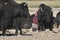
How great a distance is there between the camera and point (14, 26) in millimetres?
13664

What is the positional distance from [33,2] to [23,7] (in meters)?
13.4

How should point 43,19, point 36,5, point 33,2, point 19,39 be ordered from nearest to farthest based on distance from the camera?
point 19,39
point 43,19
point 36,5
point 33,2

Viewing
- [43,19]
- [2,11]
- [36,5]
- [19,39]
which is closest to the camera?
[19,39]

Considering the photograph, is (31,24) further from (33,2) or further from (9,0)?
(33,2)

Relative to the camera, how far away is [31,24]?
49.8 ft

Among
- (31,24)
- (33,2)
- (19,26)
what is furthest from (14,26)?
(33,2)

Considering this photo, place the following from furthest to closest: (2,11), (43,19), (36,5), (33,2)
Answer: (33,2) → (36,5) → (43,19) → (2,11)

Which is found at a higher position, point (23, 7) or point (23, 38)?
point (23, 7)

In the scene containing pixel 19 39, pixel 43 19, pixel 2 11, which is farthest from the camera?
pixel 43 19

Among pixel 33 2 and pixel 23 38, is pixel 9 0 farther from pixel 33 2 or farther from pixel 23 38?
pixel 33 2

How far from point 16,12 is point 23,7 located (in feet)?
1.44

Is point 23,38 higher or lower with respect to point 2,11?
lower

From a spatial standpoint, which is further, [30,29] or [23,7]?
[30,29]

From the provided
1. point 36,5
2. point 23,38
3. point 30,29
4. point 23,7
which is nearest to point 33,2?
point 36,5
